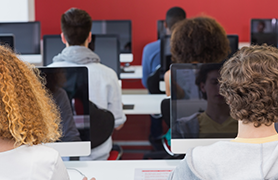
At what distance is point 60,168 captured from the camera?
986mm

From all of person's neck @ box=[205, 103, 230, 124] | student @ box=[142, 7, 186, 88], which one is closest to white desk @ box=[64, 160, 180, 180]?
person's neck @ box=[205, 103, 230, 124]

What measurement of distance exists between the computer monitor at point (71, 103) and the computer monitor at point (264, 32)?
3.34 m

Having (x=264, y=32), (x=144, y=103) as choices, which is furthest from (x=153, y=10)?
(x=144, y=103)

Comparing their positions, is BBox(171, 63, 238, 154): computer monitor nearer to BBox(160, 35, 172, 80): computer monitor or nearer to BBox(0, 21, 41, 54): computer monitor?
BBox(160, 35, 172, 80): computer monitor

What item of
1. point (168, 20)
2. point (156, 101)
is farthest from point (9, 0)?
point (156, 101)

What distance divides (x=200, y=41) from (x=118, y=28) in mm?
2546

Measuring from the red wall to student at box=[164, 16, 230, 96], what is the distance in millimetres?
3660

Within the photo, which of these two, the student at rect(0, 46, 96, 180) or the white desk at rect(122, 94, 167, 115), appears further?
the white desk at rect(122, 94, 167, 115)

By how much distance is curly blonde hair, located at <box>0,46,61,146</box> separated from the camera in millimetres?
890

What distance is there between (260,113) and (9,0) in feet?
15.2

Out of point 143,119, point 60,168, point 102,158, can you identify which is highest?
point 60,168

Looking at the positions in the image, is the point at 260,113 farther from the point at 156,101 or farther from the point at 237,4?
the point at 237,4

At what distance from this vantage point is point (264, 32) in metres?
4.39

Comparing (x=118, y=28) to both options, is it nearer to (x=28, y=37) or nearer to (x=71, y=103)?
(x=28, y=37)
